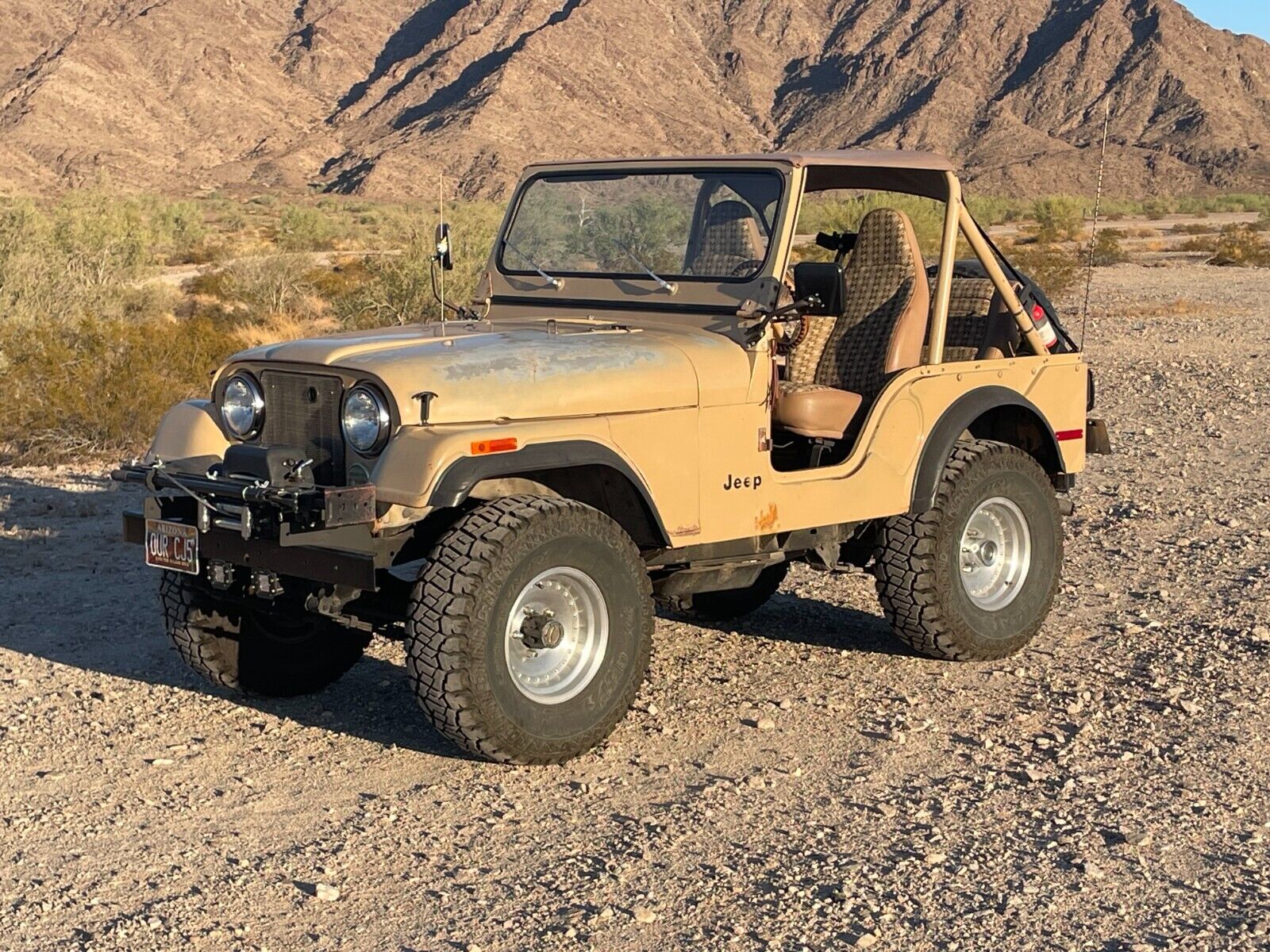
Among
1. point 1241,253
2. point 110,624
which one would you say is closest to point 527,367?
point 110,624

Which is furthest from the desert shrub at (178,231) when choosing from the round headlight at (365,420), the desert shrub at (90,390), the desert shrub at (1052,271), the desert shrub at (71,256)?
the round headlight at (365,420)

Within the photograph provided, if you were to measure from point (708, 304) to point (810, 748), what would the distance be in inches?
72.1

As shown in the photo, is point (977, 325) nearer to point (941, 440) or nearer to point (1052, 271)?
point (941, 440)

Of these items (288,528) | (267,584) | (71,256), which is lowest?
(267,584)

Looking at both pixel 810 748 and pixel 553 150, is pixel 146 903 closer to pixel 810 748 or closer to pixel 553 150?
pixel 810 748

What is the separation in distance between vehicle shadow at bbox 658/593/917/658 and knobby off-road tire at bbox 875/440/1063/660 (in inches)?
15.1

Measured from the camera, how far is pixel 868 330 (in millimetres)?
7066

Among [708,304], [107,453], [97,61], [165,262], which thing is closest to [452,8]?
[97,61]

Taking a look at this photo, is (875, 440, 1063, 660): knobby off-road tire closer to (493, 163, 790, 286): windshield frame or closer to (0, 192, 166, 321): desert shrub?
(493, 163, 790, 286): windshield frame

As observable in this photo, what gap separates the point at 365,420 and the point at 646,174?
2140 millimetres

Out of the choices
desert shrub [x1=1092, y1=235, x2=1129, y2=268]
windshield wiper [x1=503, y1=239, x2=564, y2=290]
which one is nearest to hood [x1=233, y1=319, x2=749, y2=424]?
windshield wiper [x1=503, y1=239, x2=564, y2=290]

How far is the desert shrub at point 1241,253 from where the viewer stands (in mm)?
35625

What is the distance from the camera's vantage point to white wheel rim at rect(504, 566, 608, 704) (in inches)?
212

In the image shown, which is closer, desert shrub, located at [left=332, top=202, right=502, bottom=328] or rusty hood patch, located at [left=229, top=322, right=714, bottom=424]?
rusty hood patch, located at [left=229, top=322, right=714, bottom=424]
